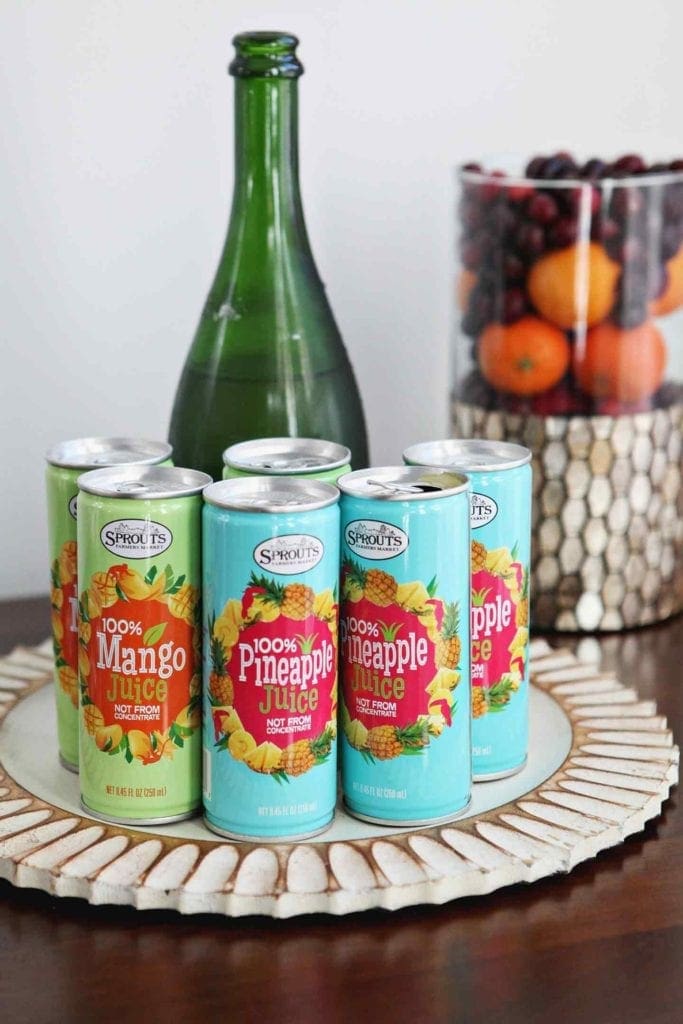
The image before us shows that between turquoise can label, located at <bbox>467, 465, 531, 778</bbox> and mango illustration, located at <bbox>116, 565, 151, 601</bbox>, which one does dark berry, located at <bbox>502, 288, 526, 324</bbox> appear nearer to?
turquoise can label, located at <bbox>467, 465, 531, 778</bbox>

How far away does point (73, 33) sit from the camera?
1136mm

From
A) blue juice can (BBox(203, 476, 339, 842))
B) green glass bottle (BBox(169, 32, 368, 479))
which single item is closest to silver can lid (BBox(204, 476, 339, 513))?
blue juice can (BBox(203, 476, 339, 842))

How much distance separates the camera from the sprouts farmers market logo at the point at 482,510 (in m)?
0.77

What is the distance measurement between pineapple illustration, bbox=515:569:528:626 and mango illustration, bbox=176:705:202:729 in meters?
0.19

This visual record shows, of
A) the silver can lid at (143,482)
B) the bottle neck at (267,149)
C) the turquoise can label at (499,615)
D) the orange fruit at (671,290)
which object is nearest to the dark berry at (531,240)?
Answer: the orange fruit at (671,290)

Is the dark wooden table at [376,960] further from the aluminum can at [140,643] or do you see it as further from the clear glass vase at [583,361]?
the clear glass vase at [583,361]

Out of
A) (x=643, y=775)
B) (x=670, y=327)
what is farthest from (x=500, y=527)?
(x=670, y=327)

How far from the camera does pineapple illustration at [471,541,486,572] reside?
0.78 meters

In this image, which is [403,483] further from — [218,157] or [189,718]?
[218,157]

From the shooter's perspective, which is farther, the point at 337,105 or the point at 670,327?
the point at 337,105

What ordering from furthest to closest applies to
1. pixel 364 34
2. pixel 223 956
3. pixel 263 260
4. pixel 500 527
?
pixel 364 34, pixel 263 260, pixel 500 527, pixel 223 956

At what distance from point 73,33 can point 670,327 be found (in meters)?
0.54

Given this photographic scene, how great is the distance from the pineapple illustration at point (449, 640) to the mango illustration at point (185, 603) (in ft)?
0.42

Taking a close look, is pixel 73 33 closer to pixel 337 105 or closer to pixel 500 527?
pixel 337 105
